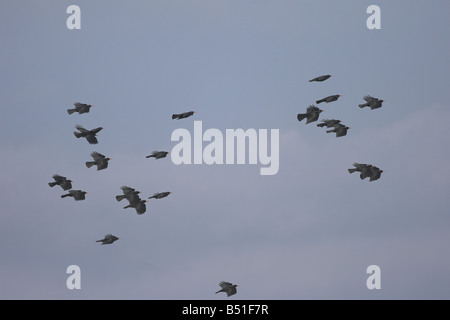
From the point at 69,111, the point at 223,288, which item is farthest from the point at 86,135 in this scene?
the point at 223,288

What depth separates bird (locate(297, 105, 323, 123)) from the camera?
126688 mm

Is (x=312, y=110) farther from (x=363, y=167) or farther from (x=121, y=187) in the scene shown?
(x=121, y=187)

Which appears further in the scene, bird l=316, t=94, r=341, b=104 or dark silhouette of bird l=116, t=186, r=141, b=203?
bird l=316, t=94, r=341, b=104

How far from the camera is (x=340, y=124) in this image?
418ft

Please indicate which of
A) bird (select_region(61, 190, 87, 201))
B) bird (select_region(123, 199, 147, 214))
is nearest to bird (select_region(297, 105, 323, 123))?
bird (select_region(123, 199, 147, 214))

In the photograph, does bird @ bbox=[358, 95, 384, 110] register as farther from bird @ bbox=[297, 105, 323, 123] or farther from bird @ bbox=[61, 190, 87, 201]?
bird @ bbox=[61, 190, 87, 201]

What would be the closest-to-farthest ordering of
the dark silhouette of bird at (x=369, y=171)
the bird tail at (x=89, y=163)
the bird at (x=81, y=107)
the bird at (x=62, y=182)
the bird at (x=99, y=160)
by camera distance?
the bird at (x=81, y=107)
the bird tail at (x=89, y=163)
the bird at (x=99, y=160)
the bird at (x=62, y=182)
the dark silhouette of bird at (x=369, y=171)

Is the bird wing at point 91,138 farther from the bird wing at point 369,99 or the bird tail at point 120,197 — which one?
the bird wing at point 369,99

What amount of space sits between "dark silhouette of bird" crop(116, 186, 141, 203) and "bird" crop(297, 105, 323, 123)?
14.8 meters

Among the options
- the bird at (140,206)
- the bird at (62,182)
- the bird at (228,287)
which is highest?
the bird at (62,182)

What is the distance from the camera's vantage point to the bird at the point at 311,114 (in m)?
127

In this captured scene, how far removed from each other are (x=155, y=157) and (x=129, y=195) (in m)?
3.62

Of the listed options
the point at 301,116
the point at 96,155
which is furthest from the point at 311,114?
the point at 96,155

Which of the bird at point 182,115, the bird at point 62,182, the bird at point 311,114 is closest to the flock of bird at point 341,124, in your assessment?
the bird at point 311,114
